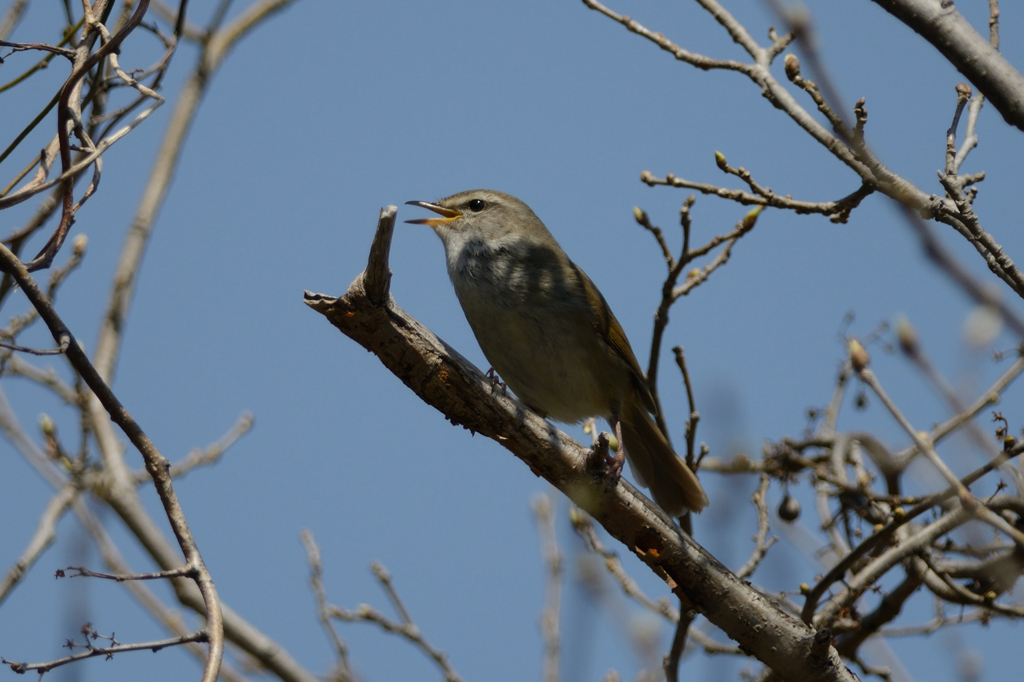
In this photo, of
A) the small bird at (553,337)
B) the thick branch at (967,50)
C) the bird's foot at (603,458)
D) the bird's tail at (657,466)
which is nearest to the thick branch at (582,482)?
the bird's foot at (603,458)

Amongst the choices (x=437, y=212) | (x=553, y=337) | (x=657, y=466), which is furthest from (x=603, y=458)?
(x=437, y=212)

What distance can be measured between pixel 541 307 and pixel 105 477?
2.53 meters

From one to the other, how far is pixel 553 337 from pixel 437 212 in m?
1.42

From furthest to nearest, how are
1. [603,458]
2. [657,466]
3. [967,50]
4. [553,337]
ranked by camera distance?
[657,466] → [553,337] → [603,458] → [967,50]

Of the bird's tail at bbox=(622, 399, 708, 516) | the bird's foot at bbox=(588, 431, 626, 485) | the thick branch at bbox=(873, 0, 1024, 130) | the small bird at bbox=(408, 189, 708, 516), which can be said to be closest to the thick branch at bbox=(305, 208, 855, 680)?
the bird's foot at bbox=(588, 431, 626, 485)

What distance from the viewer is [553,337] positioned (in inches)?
206

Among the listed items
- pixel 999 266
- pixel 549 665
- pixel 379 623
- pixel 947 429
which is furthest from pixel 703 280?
pixel 379 623

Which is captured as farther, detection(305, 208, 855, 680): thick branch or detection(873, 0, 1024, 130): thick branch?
detection(305, 208, 855, 680): thick branch

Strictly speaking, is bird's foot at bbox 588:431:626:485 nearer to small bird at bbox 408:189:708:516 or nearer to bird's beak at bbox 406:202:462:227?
small bird at bbox 408:189:708:516

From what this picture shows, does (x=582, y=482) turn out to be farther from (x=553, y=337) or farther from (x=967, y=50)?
(x=967, y=50)

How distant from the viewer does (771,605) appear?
3.72m

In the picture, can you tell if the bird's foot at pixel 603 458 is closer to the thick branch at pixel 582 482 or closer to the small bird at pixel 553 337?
the thick branch at pixel 582 482

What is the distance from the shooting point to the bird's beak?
225 inches

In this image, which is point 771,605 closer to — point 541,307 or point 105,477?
point 541,307
